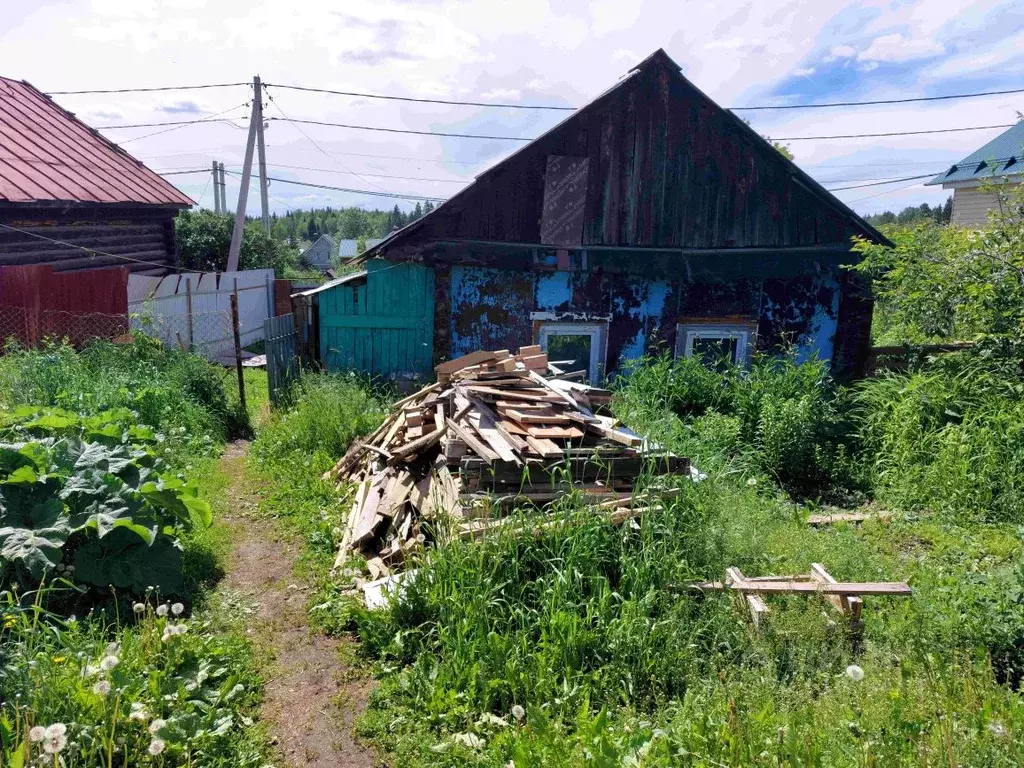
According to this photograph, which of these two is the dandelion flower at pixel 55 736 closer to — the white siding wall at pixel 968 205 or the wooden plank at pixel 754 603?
the wooden plank at pixel 754 603

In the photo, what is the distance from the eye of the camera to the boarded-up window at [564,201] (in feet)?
34.1

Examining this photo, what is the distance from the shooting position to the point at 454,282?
10.6 metres

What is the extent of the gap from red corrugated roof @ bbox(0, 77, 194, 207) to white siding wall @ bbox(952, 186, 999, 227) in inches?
942

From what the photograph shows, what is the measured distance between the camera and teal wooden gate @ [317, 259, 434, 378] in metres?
10.6

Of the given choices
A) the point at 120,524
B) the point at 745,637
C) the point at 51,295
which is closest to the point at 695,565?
the point at 745,637

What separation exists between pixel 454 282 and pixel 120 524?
22.5ft

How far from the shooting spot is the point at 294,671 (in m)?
4.31

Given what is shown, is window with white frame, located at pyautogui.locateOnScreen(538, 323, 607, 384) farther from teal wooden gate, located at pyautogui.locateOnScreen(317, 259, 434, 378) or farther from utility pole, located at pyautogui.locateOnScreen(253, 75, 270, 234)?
utility pole, located at pyautogui.locateOnScreen(253, 75, 270, 234)

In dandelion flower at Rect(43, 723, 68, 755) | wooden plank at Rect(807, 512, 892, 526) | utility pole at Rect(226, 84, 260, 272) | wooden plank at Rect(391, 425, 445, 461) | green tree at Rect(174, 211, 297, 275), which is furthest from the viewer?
green tree at Rect(174, 211, 297, 275)

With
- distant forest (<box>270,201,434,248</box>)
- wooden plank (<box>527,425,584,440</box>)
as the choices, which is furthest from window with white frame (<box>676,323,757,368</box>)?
distant forest (<box>270,201,434,248</box>)

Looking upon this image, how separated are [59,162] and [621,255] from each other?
11.6 m

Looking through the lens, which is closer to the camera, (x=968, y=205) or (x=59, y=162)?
(x=59, y=162)

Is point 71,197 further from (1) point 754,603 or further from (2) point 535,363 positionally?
(1) point 754,603

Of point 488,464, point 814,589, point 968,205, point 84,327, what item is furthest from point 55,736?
point 968,205
